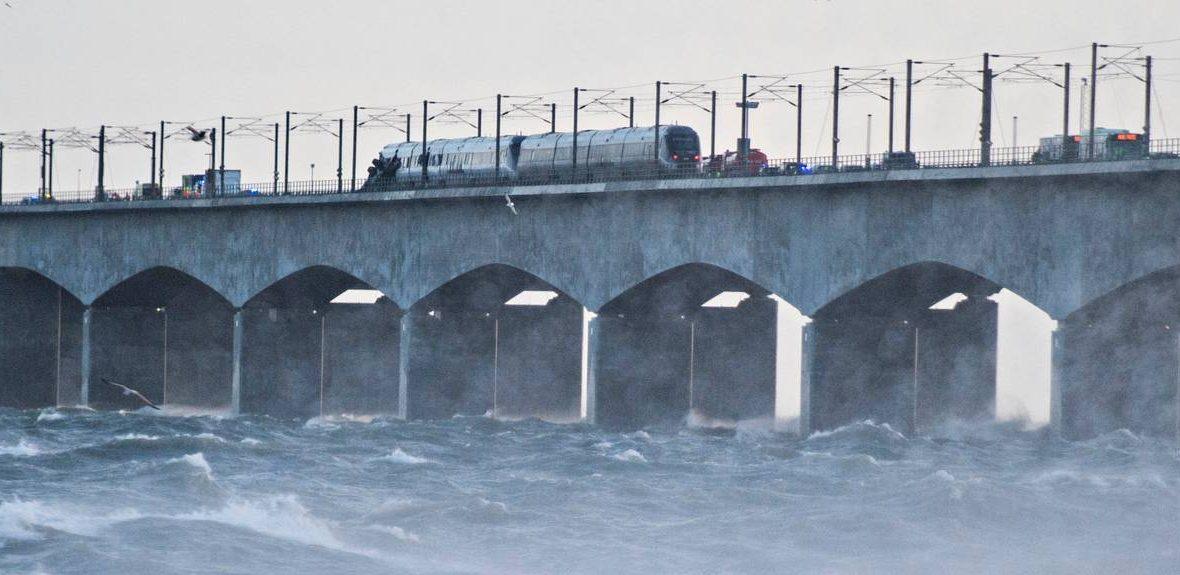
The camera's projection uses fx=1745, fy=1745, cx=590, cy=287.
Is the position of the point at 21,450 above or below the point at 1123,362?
below

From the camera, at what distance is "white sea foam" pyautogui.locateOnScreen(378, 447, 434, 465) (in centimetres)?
5741

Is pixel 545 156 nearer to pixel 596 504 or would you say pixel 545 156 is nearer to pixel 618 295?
pixel 618 295

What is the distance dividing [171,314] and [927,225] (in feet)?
158

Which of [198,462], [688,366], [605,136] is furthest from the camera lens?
[688,366]

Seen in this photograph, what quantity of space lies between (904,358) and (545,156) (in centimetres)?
1798

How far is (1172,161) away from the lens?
46031 mm

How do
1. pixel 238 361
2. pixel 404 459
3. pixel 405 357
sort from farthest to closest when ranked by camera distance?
pixel 238 361 < pixel 405 357 < pixel 404 459

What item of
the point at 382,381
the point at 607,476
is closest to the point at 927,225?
the point at 607,476

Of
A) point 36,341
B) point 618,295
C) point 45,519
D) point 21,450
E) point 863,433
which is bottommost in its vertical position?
point 21,450

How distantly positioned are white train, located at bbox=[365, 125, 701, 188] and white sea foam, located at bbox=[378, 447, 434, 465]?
1282 cm

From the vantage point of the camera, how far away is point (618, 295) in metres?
63.8

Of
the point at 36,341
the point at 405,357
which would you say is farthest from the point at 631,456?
the point at 36,341

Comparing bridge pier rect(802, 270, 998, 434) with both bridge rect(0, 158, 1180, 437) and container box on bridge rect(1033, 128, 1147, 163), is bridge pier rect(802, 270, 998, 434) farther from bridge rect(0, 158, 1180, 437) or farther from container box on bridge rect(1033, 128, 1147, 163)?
container box on bridge rect(1033, 128, 1147, 163)

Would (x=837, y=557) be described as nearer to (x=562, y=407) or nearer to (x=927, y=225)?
(x=927, y=225)
